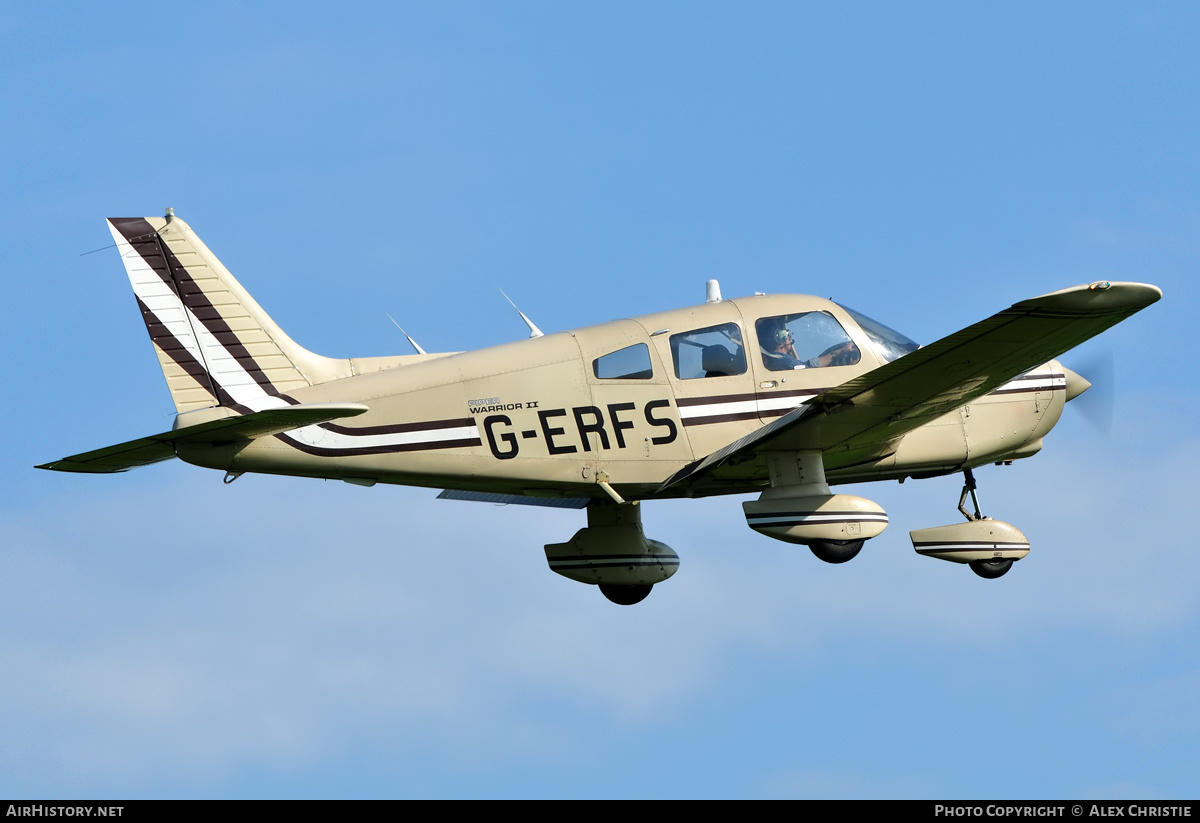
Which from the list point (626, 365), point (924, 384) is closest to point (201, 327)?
point (626, 365)

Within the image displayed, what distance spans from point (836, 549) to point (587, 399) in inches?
111

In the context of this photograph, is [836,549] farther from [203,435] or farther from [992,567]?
[203,435]

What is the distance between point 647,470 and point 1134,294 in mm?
4901

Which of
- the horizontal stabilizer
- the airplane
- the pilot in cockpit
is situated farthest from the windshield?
the horizontal stabilizer

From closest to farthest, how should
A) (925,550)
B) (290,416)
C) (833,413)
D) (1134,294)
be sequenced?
(1134,294), (290,416), (833,413), (925,550)

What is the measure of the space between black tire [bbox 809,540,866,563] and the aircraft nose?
157 inches

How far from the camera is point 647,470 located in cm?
1391

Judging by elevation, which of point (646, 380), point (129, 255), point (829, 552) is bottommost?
point (829, 552)

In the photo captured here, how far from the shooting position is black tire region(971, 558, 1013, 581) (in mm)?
15219

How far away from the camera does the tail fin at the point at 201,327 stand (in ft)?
43.5

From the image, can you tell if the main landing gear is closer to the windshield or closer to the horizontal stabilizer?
the windshield

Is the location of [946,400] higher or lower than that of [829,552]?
higher
